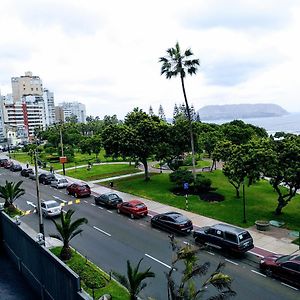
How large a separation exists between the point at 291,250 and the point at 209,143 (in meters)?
34.4

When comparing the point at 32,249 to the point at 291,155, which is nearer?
the point at 32,249

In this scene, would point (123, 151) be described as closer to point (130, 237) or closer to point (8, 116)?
point (130, 237)

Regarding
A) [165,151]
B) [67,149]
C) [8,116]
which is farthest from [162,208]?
[8,116]

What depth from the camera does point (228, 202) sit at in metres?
31.5

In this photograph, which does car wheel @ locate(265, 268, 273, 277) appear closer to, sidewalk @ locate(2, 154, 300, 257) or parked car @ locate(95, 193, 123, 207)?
sidewalk @ locate(2, 154, 300, 257)

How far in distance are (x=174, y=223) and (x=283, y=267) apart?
883 cm

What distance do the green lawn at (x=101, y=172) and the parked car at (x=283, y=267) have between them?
3312cm

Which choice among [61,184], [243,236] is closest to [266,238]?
[243,236]

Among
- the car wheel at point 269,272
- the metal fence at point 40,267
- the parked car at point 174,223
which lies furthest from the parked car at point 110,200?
the metal fence at point 40,267

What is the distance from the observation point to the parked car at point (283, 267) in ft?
53.8

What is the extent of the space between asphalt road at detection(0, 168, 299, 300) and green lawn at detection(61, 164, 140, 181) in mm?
17100

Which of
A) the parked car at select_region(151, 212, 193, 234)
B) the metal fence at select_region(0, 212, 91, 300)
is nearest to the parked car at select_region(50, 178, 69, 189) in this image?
the parked car at select_region(151, 212, 193, 234)

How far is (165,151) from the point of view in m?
40.9

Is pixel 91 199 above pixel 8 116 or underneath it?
underneath
